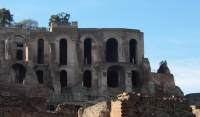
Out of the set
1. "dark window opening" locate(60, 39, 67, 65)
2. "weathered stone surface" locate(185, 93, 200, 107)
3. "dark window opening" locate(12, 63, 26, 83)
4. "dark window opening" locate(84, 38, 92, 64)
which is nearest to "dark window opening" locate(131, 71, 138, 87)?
"dark window opening" locate(84, 38, 92, 64)

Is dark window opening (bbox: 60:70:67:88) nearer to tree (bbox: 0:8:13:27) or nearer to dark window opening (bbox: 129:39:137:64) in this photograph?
dark window opening (bbox: 129:39:137:64)

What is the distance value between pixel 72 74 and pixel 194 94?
15.0m

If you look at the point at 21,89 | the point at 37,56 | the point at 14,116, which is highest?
the point at 37,56

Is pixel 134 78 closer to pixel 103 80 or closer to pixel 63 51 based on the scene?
pixel 103 80

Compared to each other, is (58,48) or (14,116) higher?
(58,48)

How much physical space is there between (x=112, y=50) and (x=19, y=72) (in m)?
12.7

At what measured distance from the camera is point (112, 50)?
220 ft

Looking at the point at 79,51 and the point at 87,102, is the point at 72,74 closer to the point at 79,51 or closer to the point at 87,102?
the point at 79,51

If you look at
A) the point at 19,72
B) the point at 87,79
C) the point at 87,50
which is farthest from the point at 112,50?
the point at 19,72

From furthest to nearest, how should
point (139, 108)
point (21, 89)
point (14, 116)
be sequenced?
point (21, 89), point (14, 116), point (139, 108)

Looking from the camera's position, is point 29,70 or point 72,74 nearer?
point 29,70

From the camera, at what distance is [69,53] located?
64562mm

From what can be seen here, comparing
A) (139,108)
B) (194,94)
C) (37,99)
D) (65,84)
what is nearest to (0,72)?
(65,84)

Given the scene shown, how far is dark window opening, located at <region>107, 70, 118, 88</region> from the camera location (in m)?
64.0
